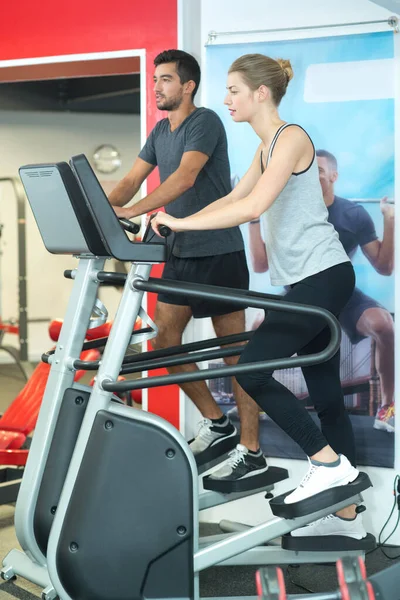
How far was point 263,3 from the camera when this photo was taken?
374cm

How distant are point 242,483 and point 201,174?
1.39 meters

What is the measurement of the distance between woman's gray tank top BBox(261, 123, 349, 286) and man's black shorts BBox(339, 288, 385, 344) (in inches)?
35.2

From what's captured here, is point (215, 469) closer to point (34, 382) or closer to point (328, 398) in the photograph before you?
point (328, 398)

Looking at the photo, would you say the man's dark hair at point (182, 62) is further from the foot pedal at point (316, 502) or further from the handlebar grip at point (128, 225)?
the foot pedal at point (316, 502)

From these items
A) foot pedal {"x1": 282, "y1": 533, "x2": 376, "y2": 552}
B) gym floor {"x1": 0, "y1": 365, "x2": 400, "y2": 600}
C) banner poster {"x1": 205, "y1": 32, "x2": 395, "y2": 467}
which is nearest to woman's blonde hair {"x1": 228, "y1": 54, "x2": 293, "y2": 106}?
banner poster {"x1": 205, "y1": 32, "x2": 395, "y2": 467}

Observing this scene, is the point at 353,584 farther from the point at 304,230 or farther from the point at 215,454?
the point at 215,454

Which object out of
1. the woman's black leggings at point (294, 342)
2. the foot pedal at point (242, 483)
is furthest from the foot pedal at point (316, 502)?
the foot pedal at point (242, 483)

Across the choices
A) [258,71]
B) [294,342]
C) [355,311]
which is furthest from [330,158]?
[294,342]

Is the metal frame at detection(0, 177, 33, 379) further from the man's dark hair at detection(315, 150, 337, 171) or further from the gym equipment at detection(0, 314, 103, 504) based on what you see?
the man's dark hair at detection(315, 150, 337, 171)

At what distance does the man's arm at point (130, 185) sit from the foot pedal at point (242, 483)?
1260 millimetres

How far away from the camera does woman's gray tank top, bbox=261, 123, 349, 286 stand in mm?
2719

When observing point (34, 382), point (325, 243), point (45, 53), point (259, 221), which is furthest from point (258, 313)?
point (45, 53)

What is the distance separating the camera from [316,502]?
2633 millimetres

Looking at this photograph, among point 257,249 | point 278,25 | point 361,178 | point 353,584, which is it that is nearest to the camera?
point 353,584
